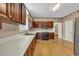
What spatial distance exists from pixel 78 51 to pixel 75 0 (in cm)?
249

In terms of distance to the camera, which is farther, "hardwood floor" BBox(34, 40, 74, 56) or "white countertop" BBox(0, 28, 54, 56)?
"hardwood floor" BBox(34, 40, 74, 56)

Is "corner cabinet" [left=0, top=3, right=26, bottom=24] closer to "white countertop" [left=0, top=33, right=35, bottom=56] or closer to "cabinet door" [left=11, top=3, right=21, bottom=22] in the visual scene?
"cabinet door" [left=11, top=3, right=21, bottom=22]

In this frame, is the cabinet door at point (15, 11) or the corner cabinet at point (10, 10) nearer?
the corner cabinet at point (10, 10)

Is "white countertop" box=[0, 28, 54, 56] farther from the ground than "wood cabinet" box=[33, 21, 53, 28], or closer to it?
closer to it

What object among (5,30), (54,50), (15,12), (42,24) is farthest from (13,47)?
(42,24)

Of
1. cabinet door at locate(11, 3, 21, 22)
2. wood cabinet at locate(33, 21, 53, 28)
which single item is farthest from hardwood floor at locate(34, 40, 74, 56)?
wood cabinet at locate(33, 21, 53, 28)

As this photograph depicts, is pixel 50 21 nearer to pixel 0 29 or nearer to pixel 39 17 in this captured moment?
pixel 39 17

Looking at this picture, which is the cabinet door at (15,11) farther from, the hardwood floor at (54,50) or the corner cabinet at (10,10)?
the hardwood floor at (54,50)

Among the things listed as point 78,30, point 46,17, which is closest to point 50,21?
point 46,17

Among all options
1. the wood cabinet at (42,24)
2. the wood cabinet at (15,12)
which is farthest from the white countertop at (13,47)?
the wood cabinet at (42,24)

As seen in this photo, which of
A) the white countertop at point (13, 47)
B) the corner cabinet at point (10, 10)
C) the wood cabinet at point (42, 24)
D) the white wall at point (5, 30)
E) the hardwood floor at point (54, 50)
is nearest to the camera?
the white countertop at point (13, 47)

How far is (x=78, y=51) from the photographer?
3066 mm

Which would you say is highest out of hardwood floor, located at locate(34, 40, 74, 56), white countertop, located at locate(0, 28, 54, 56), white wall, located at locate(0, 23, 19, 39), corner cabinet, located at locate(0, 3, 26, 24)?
corner cabinet, located at locate(0, 3, 26, 24)

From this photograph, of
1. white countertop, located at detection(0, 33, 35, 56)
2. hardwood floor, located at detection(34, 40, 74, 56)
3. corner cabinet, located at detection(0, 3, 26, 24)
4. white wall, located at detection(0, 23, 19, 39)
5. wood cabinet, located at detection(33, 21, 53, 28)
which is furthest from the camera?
wood cabinet, located at detection(33, 21, 53, 28)
